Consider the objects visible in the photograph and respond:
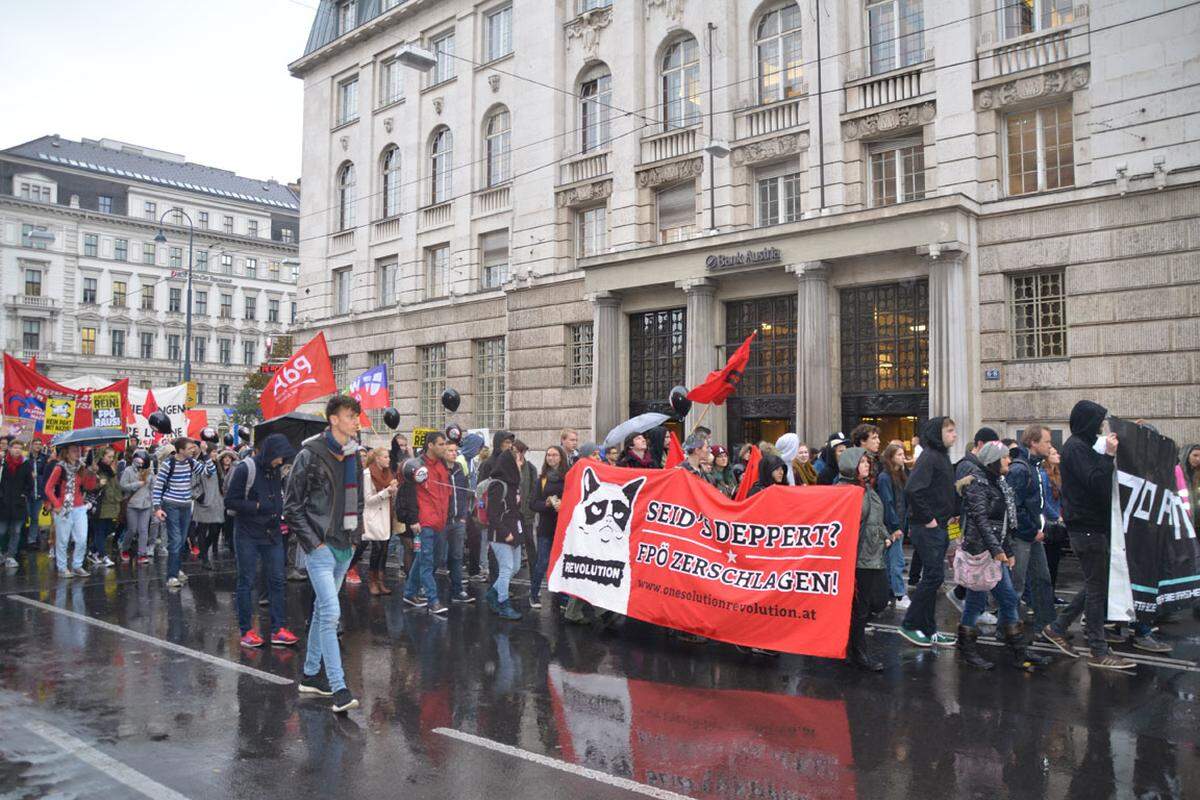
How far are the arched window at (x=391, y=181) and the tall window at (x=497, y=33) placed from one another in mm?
5287

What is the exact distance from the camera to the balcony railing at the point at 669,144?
2295cm

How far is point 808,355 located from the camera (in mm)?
20016

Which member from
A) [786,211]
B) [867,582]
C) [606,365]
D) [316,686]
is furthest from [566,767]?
[606,365]

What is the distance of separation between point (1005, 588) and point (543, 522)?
4845mm

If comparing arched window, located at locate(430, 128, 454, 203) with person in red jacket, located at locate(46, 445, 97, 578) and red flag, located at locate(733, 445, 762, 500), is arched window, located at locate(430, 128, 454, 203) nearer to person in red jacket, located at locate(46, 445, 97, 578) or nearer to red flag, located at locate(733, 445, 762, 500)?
person in red jacket, located at locate(46, 445, 97, 578)

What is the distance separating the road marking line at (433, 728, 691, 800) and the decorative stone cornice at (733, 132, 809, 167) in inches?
703

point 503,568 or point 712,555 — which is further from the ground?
point 712,555

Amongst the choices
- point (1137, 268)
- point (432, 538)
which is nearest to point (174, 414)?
point (432, 538)

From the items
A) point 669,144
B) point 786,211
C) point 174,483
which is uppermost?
point 669,144

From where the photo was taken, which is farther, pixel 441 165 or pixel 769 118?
pixel 441 165

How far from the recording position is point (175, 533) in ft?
40.8

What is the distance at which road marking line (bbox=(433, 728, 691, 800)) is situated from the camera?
4.89 meters

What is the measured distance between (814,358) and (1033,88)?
6.87m

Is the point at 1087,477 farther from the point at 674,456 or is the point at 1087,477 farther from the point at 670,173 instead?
the point at 670,173
